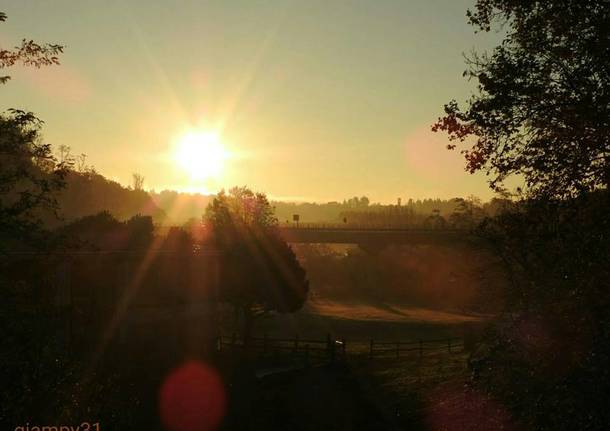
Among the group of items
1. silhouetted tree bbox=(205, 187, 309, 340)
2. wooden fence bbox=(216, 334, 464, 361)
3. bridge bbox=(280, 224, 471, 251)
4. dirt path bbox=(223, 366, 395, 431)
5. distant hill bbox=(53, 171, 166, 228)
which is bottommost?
dirt path bbox=(223, 366, 395, 431)

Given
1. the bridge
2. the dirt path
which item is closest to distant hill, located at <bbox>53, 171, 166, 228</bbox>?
the bridge

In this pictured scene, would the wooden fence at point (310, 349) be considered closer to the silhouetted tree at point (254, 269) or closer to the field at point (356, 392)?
the field at point (356, 392)

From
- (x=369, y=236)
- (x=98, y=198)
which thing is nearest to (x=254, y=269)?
(x=369, y=236)

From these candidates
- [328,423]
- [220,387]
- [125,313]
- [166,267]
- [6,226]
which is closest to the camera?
[6,226]

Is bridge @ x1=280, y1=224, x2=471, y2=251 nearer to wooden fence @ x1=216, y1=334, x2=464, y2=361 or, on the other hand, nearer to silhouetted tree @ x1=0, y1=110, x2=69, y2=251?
wooden fence @ x1=216, y1=334, x2=464, y2=361

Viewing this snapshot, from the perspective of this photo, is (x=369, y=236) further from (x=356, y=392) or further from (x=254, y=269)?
(x=356, y=392)

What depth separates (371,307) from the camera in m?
86.6

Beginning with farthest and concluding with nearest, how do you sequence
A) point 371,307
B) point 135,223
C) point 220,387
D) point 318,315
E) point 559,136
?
1. point 371,307
2. point 318,315
3. point 135,223
4. point 220,387
5. point 559,136

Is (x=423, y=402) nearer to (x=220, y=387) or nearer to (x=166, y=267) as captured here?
(x=220, y=387)

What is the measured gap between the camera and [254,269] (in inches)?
1594

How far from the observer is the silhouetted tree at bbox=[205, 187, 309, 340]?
1578 inches

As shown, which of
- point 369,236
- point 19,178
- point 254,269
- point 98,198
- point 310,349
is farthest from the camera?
point 98,198

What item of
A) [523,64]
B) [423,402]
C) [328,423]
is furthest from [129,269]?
[523,64]

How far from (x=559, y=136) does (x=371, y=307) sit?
76.4 meters
